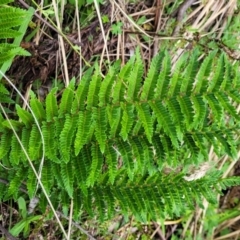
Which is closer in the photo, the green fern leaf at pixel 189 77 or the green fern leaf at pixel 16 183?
the green fern leaf at pixel 189 77

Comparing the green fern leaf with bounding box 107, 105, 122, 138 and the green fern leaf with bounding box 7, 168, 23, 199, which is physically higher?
the green fern leaf with bounding box 107, 105, 122, 138

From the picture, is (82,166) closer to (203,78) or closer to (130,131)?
(130,131)

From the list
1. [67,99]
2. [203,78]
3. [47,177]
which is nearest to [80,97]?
[67,99]

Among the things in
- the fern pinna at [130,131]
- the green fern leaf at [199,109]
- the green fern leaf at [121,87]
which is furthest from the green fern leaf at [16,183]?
the green fern leaf at [199,109]

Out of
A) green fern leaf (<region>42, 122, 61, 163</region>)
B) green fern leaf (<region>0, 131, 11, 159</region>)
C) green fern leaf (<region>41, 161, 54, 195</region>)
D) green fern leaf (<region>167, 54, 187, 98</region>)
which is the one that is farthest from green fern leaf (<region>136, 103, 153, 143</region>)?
green fern leaf (<region>0, 131, 11, 159</region>)

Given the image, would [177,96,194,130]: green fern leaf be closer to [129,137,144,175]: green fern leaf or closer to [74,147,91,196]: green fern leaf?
[129,137,144,175]: green fern leaf

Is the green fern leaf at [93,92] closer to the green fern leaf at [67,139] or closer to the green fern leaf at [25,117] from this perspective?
the green fern leaf at [67,139]

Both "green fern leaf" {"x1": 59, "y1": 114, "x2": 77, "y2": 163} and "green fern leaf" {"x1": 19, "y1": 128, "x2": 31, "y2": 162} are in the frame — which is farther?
"green fern leaf" {"x1": 19, "y1": 128, "x2": 31, "y2": 162}

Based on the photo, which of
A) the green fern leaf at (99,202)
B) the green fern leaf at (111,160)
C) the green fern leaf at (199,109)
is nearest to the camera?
the green fern leaf at (199,109)

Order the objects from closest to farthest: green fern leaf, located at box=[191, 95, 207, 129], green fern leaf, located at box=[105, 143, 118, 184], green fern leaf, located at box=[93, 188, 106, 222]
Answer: green fern leaf, located at box=[191, 95, 207, 129]
green fern leaf, located at box=[105, 143, 118, 184]
green fern leaf, located at box=[93, 188, 106, 222]
